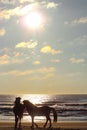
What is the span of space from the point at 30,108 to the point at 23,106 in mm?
400

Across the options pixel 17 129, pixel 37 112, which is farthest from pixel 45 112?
pixel 17 129

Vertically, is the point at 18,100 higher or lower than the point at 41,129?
higher

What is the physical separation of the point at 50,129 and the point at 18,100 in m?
2.25

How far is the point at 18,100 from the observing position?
19406 mm

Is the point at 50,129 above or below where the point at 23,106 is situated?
below

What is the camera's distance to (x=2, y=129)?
2030 cm

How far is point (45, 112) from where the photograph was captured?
Answer: 19.5m

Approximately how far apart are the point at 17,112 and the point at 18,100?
656 millimetres

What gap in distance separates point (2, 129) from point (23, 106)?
187cm

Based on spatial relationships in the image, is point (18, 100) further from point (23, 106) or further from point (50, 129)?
point (50, 129)

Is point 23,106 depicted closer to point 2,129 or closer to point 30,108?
point 30,108

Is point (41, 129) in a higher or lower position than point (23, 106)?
lower

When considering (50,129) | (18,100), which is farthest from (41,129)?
(18,100)

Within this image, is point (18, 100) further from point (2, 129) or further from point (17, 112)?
point (2, 129)
